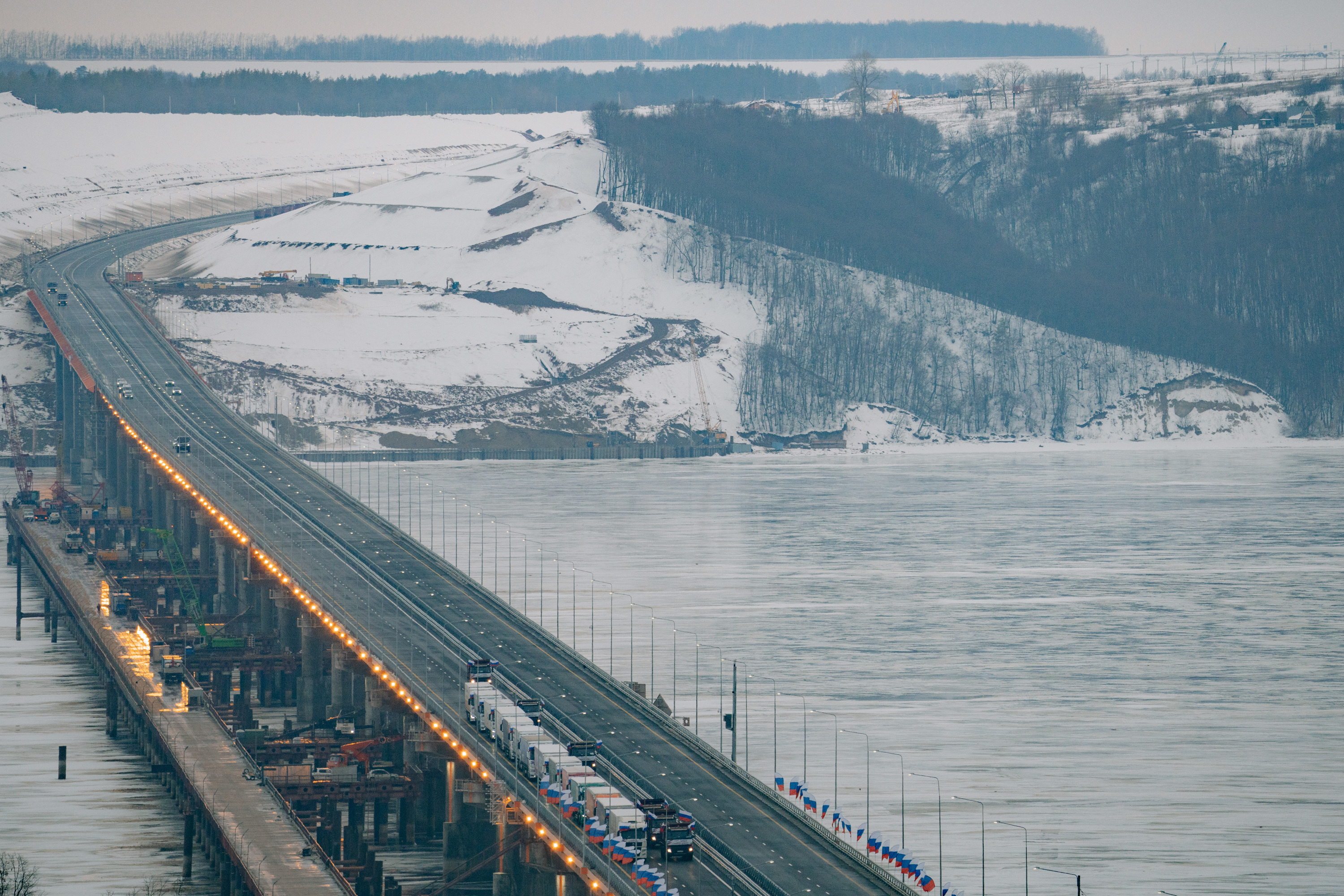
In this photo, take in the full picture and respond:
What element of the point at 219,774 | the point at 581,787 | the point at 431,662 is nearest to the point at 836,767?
the point at 431,662

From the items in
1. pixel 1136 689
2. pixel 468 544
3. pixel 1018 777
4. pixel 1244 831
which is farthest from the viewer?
pixel 468 544

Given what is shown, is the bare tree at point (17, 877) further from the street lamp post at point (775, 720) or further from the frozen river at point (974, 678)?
the street lamp post at point (775, 720)

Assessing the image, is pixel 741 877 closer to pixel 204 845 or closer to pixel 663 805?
pixel 663 805

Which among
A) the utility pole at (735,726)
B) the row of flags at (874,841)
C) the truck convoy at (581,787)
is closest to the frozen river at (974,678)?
the utility pole at (735,726)

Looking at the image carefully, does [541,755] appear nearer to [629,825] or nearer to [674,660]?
[629,825]

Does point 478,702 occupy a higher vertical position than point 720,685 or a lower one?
higher

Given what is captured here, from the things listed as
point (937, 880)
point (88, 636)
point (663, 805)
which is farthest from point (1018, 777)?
point (88, 636)
